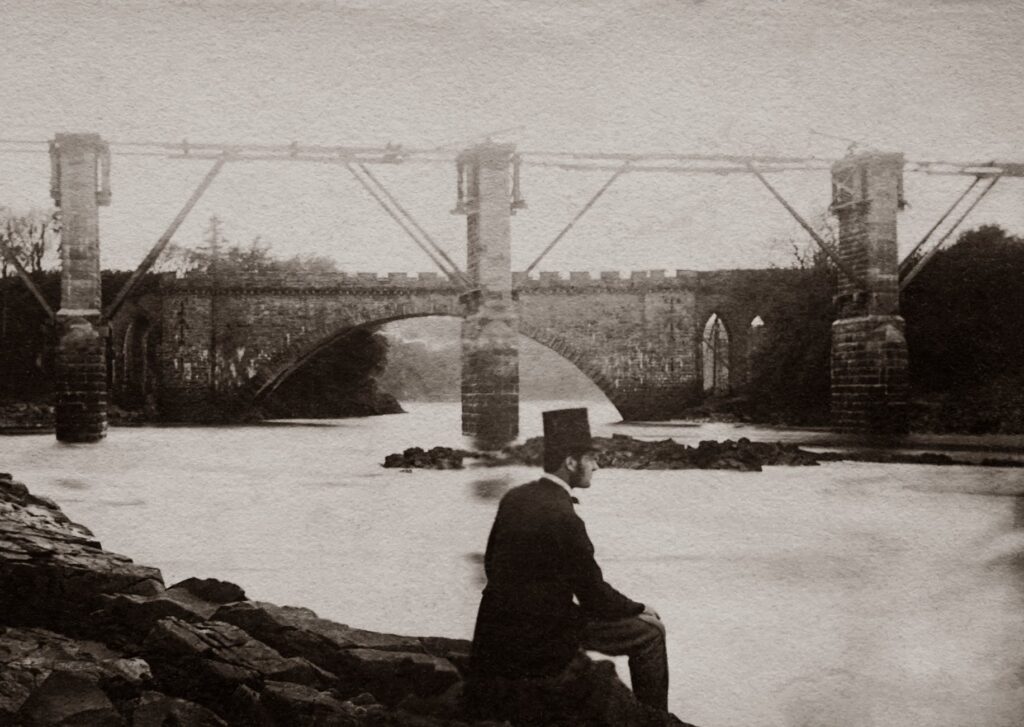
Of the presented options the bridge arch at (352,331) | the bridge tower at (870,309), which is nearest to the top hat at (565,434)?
the bridge tower at (870,309)

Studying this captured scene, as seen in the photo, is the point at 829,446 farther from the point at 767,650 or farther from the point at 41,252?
the point at 41,252

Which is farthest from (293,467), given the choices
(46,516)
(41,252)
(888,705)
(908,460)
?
(908,460)

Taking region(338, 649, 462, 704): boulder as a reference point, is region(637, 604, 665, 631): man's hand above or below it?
above

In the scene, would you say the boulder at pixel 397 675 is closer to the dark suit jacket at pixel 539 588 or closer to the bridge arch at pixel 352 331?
the dark suit jacket at pixel 539 588

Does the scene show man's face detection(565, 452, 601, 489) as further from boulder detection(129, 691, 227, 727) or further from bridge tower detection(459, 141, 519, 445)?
bridge tower detection(459, 141, 519, 445)

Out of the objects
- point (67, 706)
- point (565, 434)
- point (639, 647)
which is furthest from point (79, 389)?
point (639, 647)

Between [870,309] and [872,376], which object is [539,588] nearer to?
[872,376]

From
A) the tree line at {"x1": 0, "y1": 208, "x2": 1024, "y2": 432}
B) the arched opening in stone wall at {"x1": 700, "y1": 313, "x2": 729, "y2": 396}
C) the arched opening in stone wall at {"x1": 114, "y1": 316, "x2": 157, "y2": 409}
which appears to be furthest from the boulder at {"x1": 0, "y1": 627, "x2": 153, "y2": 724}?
the arched opening in stone wall at {"x1": 700, "y1": 313, "x2": 729, "y2": 396}
